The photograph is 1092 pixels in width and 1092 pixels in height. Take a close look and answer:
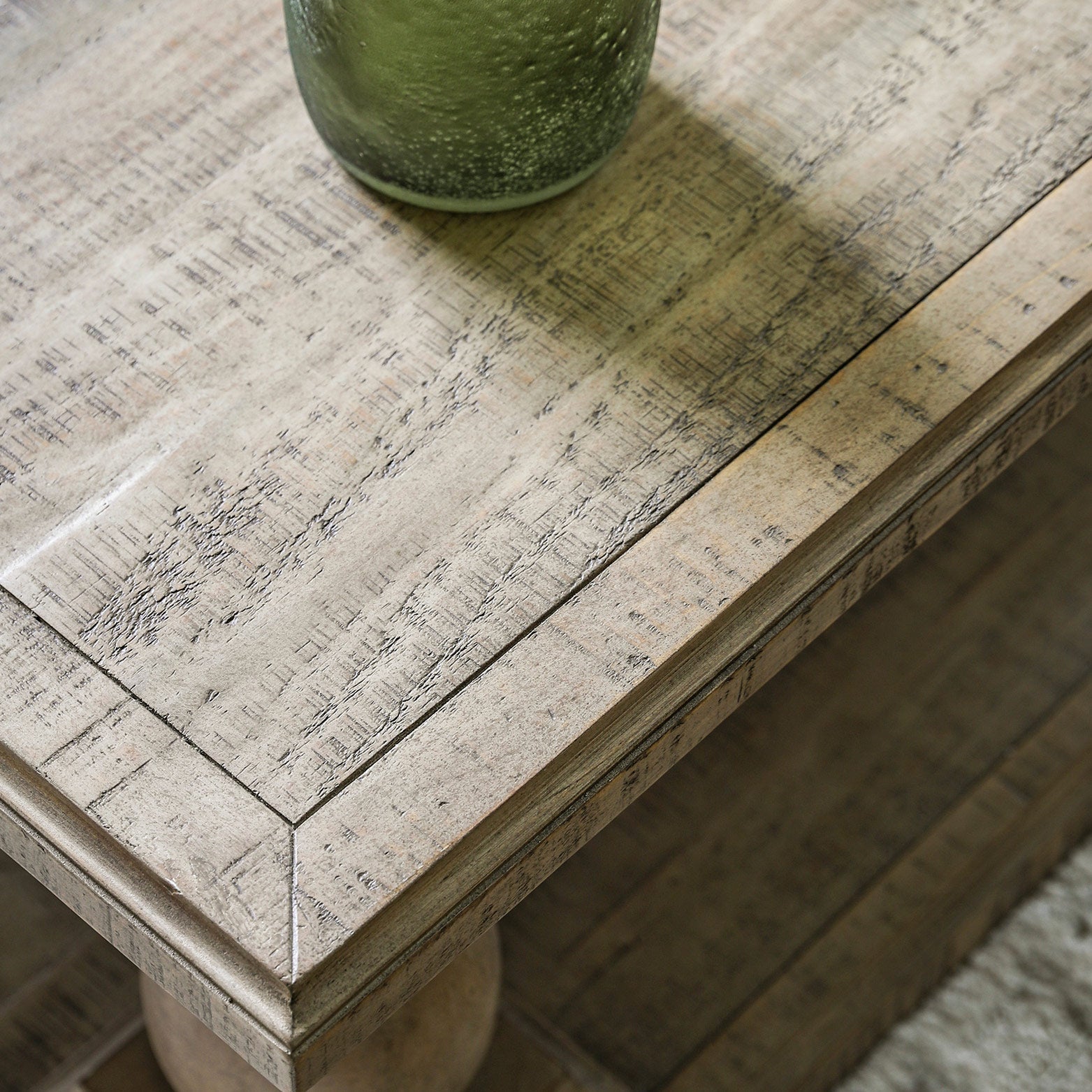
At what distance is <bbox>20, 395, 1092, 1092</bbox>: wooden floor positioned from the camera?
2.63 ft

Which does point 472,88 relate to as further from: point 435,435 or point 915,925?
point 915,925

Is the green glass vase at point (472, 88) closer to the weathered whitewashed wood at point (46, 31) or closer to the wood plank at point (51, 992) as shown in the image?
the weathered whitewashed wood at point (46, 31)

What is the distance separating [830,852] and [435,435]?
0.53 m

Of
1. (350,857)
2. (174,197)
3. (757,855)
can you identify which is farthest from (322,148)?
(757,855)

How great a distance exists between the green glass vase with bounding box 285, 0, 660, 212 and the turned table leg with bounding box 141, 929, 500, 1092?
0.38 m

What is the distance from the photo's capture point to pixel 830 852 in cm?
87

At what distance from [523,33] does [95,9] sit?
243 mm

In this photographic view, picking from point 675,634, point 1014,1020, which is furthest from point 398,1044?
point 1014,1020

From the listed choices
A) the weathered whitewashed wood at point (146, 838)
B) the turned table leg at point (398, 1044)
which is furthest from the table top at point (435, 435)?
the turned table leg at point (398, 1044)

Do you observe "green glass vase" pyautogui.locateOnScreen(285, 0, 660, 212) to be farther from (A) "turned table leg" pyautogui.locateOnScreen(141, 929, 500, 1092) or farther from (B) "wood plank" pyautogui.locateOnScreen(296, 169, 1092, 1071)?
(A) "turned table leg" pyautogui.locateOnScreen(141, 929, 500, 1092)

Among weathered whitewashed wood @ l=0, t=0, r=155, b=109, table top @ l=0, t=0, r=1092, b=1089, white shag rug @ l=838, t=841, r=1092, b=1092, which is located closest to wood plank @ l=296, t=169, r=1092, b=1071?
table top @ l=0, t=0, r=1092, b=1089

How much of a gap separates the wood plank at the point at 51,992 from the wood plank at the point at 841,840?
0.87 feet

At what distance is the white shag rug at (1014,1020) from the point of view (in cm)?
81

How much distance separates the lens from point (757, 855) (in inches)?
34.0
